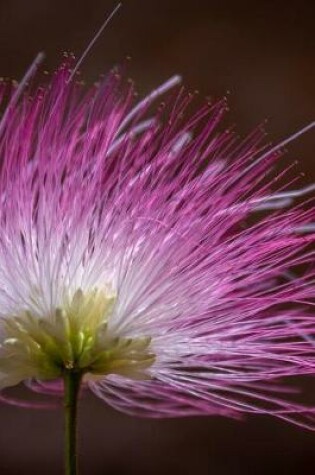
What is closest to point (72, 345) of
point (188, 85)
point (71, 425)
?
point (71, 425)

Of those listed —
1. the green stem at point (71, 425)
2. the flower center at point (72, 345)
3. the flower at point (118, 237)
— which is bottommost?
the green stem at point (71, 425)

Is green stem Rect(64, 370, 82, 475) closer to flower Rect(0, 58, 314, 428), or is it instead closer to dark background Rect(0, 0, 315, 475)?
flower Rect(0, 58, 314, 428)

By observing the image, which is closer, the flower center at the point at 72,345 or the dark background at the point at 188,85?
the flower center at the point at 72,345

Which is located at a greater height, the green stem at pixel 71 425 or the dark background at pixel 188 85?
the dark background at pixel 188 85

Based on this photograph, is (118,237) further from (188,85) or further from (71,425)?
(188,85)

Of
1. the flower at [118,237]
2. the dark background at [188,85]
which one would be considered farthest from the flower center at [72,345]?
the dark background at [188,85]

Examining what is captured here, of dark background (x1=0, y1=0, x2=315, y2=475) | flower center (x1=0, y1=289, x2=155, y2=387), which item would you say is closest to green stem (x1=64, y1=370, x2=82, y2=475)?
flower center (x1=0, y1=289, x2=155, y2=387)

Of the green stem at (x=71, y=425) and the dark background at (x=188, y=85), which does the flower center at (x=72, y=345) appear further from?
the dark background at (x=188, y=85)
